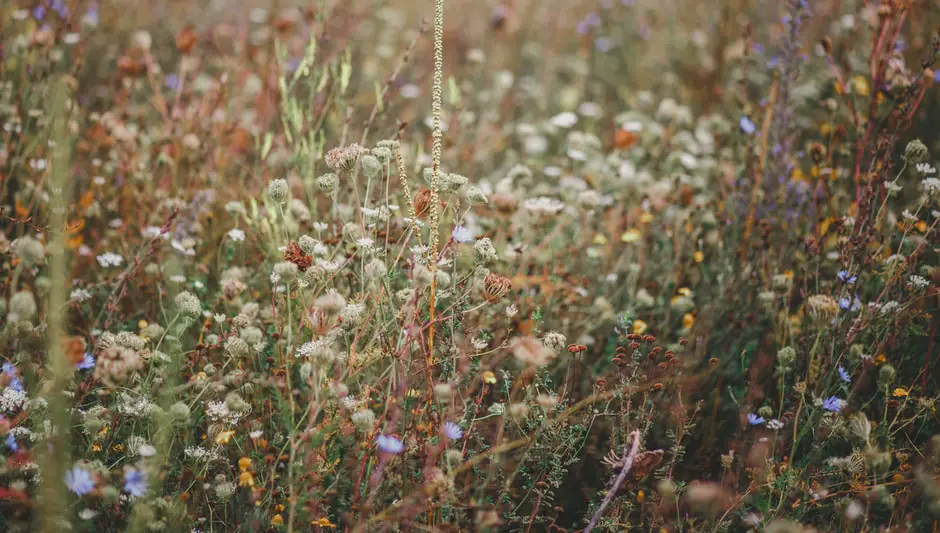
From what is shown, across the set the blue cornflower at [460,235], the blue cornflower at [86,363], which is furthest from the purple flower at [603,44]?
the blue cornflower at [86,363]

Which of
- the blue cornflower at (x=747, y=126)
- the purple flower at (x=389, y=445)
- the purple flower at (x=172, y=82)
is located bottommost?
the purple flower at (x=389, y=445)

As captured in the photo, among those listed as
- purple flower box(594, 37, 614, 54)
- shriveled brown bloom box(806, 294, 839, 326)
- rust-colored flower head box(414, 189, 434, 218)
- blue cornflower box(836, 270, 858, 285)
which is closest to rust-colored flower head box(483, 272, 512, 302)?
rust-colored flower head box(414, 189, 434, 218)

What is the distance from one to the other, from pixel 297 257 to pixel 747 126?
2215 millimetres

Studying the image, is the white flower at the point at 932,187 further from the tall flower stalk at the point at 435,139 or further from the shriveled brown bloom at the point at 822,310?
the tall flower stalk at the point at 435,139

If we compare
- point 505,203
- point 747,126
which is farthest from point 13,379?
point 747,126

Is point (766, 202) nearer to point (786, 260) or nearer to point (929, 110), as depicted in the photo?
point (786, 260)

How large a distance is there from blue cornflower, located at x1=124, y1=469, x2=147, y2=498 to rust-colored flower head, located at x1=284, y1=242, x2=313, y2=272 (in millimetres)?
598

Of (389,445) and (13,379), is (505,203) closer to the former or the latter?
(389,445)

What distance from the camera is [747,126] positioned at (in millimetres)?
3186

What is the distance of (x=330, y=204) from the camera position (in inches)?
113

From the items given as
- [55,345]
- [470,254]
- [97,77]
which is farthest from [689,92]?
[55,345]

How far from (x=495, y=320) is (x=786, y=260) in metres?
1.17

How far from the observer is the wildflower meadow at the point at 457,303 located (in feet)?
5.72

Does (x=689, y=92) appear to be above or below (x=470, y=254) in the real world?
above
